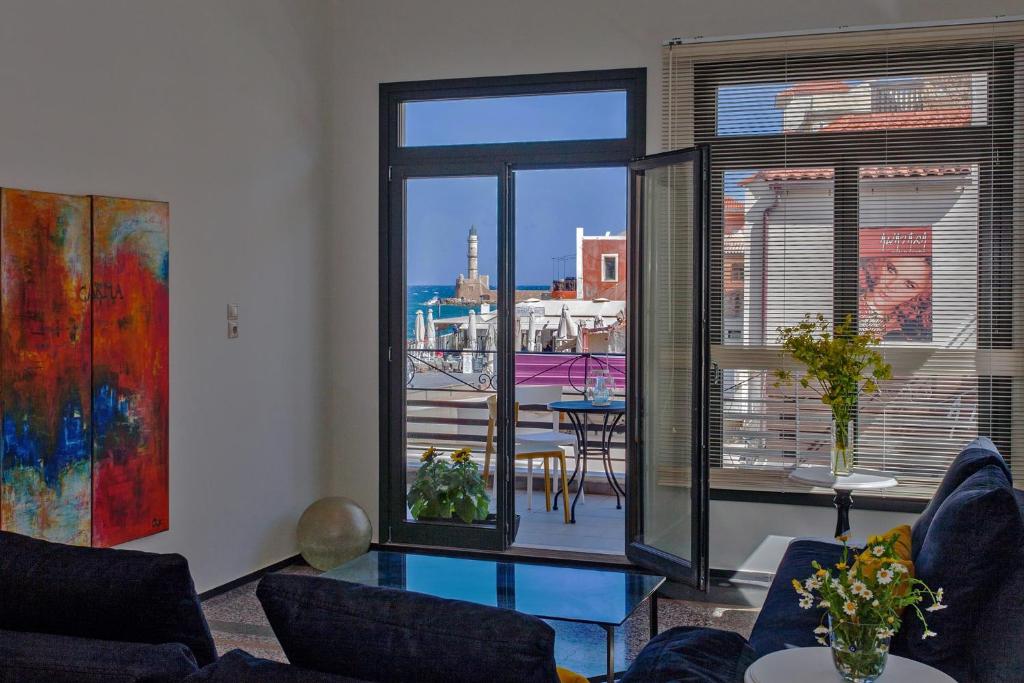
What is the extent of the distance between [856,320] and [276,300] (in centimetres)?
306

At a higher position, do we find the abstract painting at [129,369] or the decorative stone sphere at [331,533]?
the abstract painting at [129,369]

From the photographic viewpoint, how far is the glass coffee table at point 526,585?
3.56 meters

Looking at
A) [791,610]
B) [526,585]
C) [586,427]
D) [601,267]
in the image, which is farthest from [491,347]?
[791,610]

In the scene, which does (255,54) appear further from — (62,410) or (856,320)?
(856,320)

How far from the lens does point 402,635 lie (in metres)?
1.66

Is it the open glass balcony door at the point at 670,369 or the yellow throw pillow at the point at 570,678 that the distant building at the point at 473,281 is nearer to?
the open glass balcony door at the point at 670,369

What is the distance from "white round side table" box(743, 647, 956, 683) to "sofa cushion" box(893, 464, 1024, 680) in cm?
33

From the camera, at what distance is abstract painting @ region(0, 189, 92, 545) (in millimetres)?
3703

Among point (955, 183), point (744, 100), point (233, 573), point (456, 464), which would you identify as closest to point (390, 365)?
point (456, 464)

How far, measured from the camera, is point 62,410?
3951mm

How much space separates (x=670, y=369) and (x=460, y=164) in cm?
172

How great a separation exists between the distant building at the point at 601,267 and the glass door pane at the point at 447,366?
1096 mm

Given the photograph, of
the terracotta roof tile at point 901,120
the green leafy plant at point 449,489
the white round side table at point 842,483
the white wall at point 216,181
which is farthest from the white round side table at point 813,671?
the green leafy plant at point 449,489

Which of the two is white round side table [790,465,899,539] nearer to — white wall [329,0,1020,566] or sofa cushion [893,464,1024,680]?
white wall [329,0,1020,566]
